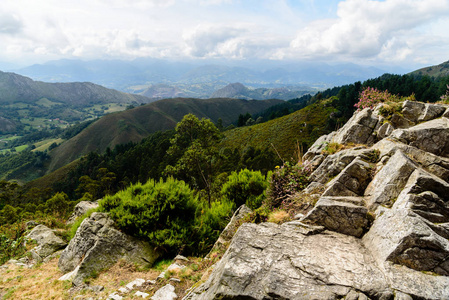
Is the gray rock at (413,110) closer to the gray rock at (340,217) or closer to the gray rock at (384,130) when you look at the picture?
the gray rock at (384,130)

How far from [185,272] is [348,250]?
6.07 metres

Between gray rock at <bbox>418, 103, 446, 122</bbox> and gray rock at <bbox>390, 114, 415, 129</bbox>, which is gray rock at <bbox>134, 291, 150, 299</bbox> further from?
gray rock at <bbox>418, 103, 446, 122</bbox>

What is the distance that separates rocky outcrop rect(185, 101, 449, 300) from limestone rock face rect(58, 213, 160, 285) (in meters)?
5.40

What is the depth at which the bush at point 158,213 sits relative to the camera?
36.6 ft

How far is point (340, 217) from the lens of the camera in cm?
648

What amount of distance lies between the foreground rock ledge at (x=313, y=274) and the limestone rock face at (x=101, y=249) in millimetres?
6428

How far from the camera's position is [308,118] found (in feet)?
328

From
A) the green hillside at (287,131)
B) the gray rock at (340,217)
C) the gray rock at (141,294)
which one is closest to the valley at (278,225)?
the gray rock at (340,217)

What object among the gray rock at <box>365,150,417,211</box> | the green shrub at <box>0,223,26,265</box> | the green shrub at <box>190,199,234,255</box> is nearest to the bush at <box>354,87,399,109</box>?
the gray rock at <box>365,150,417,211</box>

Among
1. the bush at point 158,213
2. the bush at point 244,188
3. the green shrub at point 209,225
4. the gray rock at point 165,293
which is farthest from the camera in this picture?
the bush at point 244,188

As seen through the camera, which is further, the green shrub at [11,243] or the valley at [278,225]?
the green shrub at [11,243]

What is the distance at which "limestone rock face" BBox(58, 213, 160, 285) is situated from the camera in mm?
9809

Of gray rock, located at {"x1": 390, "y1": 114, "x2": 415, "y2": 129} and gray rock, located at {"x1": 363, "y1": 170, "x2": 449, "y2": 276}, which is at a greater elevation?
gray rock, located at {"x1": 390, "y1": 114, "x2": 415, "y2": 129}

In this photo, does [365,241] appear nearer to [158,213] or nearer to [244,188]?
[158,213]
